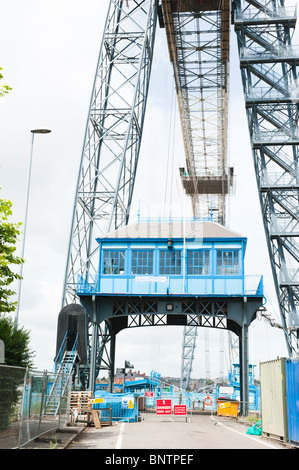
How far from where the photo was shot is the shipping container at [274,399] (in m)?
16.3

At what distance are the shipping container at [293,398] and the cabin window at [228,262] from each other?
16.1m

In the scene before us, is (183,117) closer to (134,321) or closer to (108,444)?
(134,321)

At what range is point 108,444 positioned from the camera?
15.5 metres

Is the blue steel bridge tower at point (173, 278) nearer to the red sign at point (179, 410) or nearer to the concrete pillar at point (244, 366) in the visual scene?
the concrete pillar at point (244, 366)

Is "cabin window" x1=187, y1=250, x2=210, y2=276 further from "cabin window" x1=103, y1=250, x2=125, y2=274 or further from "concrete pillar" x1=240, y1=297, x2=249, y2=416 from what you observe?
"cabin window" x1=103, y1=250, x2=125, y2=274

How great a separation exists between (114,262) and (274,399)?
1747 cm

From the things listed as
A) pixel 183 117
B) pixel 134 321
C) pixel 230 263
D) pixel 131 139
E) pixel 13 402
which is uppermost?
pixel 183 117

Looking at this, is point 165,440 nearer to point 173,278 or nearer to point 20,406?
point 20,406

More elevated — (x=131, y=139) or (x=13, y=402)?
(x=131, y=139)

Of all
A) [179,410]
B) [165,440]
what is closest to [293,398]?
[165,440]

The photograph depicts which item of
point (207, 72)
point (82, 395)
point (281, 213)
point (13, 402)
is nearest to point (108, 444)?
point (13, 402)

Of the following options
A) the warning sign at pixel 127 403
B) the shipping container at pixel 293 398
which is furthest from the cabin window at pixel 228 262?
the shipping container at pixel 293 398

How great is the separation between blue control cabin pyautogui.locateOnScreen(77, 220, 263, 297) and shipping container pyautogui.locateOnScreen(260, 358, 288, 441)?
42.5 feet

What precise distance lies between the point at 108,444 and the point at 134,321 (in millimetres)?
21649
